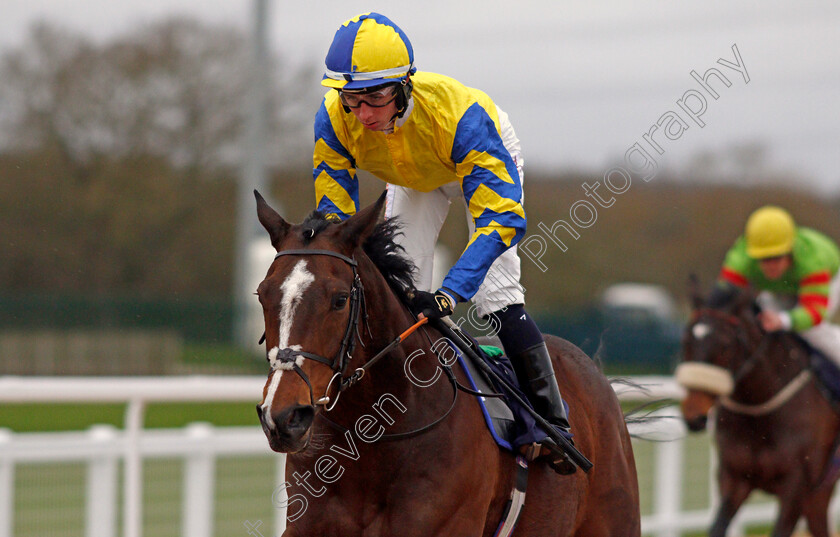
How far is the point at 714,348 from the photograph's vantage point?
582 centimetres

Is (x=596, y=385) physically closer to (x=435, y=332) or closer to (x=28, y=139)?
(x=435, y=332)

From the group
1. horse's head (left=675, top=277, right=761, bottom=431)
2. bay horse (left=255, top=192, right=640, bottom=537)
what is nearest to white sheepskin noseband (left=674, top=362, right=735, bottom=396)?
horse's head (left=675, top=277, right=761, bottom=431)

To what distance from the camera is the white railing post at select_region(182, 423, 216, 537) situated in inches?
196

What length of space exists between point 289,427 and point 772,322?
178 inches

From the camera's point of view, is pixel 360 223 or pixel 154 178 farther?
pixel 154 178

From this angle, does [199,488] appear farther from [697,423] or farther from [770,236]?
[770,236]

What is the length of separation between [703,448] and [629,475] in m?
4.67

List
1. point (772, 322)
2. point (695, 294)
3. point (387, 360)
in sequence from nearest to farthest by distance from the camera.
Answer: point (387, 360) → point (772, 322) → point (695, 294)

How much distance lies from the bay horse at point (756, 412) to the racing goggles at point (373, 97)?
3562mm

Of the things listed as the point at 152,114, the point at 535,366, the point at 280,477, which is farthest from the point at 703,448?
the point at 152,114

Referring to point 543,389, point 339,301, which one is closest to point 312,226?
point 339,301

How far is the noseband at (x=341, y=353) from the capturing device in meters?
2.27

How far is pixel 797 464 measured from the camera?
577 cm

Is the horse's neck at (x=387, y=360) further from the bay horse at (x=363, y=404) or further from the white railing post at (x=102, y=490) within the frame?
the white railing post at (x=102, y=490)
